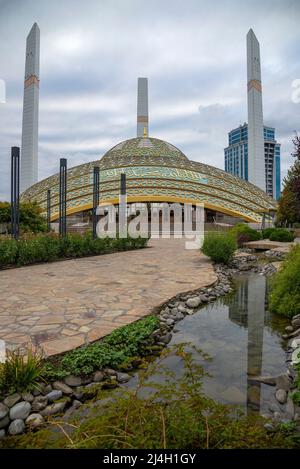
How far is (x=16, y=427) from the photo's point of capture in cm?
229

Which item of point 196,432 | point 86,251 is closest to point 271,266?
point 86,251

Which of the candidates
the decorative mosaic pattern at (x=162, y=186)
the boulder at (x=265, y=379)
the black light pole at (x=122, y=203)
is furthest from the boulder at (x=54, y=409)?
the decorative mosaic pattern at (x=162, y=186)

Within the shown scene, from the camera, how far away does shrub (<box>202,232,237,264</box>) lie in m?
10.2

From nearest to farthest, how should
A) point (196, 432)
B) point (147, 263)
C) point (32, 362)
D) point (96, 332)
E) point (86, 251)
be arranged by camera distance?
point (196, 432), point (32, 362), point (96, 332), point (147, 263), point (86, 251)

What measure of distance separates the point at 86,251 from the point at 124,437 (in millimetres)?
10386

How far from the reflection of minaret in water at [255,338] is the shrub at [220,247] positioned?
2.22m

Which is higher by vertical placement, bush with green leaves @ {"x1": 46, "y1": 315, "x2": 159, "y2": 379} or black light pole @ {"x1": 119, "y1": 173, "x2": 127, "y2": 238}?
black light pole @ {"x1": 119, "y1": 173, "x2": 127, "y2": 238}

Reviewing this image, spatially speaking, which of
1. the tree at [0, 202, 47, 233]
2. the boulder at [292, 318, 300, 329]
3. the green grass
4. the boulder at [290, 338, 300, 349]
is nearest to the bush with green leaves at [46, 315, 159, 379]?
the green grass

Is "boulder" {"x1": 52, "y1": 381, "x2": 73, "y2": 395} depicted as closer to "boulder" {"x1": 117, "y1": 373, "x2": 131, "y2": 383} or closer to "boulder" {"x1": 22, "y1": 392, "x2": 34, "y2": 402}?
"boulder" {"x1": 22, "y1": 392, "x2": 34, "y2": 402}

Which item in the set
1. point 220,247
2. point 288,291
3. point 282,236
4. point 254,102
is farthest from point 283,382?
point 254,102

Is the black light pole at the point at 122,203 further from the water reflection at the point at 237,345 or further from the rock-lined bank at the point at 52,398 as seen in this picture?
the rock-lined bank at the point at 52,398

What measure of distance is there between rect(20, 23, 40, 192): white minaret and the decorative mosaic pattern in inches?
101

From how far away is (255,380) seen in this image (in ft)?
10.3

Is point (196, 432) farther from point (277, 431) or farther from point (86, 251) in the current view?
point (86, 251)
